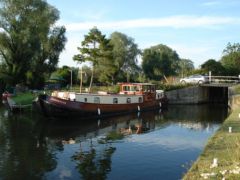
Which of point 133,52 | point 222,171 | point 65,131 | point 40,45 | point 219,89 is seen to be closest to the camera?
point 222,171

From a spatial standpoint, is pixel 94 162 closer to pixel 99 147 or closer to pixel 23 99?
pixel 99 147

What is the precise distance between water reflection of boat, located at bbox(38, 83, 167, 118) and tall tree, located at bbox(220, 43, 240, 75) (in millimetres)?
31740

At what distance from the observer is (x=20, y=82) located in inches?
2258

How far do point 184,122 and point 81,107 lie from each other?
922cm

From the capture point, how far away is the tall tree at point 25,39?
176 ft

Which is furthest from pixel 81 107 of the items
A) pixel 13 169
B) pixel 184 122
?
pixel 13 169

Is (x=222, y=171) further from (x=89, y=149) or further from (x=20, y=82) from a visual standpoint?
(x=20, y=82)

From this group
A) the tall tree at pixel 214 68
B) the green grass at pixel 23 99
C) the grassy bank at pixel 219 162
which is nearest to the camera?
the grassy bank at pixel 219 162

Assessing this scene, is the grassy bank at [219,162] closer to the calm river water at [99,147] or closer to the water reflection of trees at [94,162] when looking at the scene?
the calm river water at [99,147]

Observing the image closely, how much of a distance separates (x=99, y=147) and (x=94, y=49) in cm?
3826

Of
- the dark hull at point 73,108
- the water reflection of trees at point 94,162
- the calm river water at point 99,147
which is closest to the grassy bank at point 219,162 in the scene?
the calm river water at point 99,147

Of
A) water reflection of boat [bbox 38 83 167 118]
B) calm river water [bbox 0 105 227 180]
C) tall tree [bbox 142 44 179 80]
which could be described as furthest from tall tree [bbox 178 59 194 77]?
calm river water [bbox 0 105 227 180]

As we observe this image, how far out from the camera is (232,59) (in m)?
80.9

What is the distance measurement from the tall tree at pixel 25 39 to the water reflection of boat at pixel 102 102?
57.6 ft
